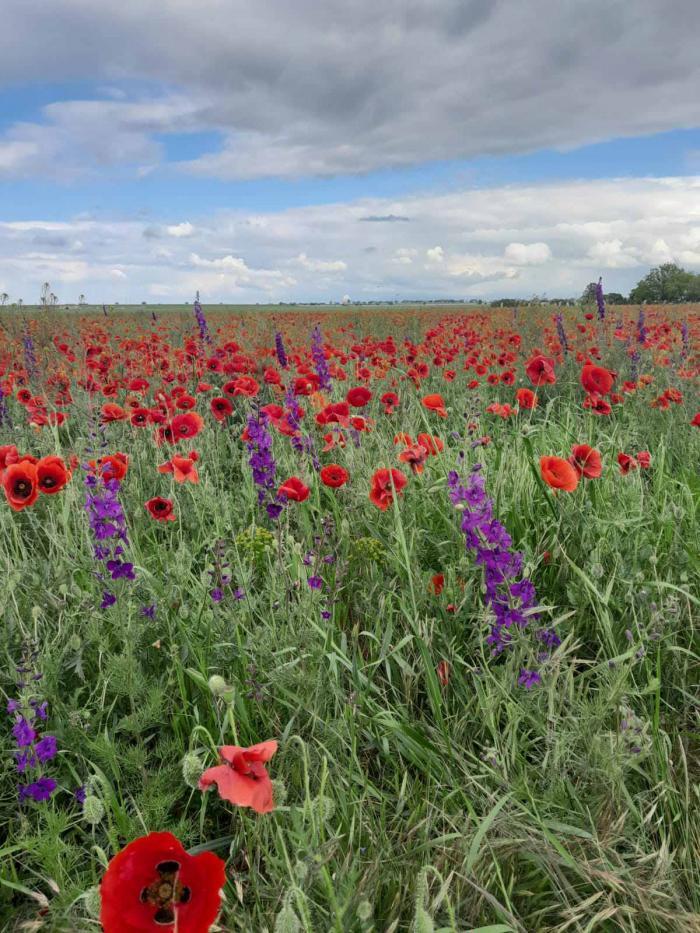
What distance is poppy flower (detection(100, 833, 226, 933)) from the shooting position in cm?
81

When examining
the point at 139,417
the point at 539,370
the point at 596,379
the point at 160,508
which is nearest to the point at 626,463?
the point at 596,379

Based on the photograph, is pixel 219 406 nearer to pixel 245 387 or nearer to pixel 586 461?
pixel 245 387

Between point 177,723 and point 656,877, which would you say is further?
point 177,723

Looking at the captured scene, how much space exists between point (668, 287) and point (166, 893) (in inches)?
1216

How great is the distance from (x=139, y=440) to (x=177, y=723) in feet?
8.32

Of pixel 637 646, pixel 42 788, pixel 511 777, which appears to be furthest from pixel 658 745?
pixel 42 788

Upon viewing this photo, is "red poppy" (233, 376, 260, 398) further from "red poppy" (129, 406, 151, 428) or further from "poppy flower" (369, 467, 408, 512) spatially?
"poppy flower" (369, 467, 408, 512)

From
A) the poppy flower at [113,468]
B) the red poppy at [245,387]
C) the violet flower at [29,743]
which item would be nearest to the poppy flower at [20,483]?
the poppy flower at [113,468]

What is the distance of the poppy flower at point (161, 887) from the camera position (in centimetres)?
81

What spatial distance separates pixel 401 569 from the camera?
7.54 ft

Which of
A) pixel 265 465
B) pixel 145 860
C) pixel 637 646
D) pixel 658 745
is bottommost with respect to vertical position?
pixel 658 745

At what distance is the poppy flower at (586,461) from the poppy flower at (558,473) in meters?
0.19

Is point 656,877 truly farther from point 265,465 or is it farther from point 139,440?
point 139,440

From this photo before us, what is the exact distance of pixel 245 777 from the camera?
971 mm
